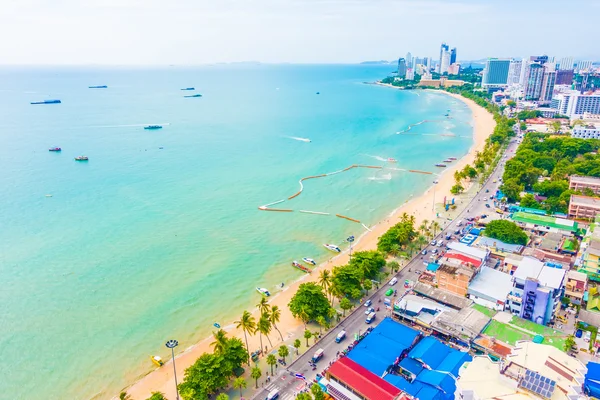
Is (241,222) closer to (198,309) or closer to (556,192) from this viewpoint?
(198,309)

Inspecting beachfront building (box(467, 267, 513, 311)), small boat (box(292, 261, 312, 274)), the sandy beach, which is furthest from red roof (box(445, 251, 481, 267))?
small boat (box(292, 261, 312, 274))

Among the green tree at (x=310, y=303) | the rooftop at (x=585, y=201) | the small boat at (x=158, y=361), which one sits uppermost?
the rooftop at (x=585, y=201)

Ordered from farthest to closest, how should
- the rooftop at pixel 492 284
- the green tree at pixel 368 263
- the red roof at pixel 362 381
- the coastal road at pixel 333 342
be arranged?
the green tree at pixel 368 263
the rooftop at pixel 492 284
the coastal road at pixel 333 342
the red roof at pixel 362 381

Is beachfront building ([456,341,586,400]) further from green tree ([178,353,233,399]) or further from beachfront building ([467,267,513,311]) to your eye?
green tree ([178,353,233,399])

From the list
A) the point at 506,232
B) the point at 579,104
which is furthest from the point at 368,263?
the point at 579,104

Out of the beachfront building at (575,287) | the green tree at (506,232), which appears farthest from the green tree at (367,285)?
the green tree at (506,232)

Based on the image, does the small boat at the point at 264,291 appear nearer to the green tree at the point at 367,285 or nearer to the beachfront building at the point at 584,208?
the green tree at the point at 367,285

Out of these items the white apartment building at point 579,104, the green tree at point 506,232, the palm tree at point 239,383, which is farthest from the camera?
the white apartment building at point 579,104

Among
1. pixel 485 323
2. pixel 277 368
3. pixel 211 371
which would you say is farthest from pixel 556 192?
pixel 211 371
